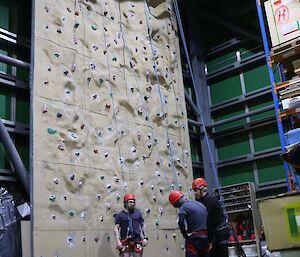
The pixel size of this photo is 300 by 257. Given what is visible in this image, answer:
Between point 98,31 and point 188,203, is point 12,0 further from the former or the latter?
point 188,203

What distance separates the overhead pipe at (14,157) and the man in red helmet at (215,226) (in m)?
2.60

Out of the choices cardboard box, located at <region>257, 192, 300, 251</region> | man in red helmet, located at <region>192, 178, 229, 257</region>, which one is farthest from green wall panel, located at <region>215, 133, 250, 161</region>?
cardboard box, located at <region>257, 192, 300, 251</region>

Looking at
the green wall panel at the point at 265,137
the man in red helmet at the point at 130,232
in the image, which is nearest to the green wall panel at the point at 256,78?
the green wall panel at the point at 265,137

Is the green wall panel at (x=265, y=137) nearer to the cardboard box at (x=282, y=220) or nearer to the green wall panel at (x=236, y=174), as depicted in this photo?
the green wall panel at (x=236, y=174)

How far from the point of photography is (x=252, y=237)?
907cm

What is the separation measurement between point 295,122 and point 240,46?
4067 mm

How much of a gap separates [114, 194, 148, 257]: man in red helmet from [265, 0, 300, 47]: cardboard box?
3.53 meters

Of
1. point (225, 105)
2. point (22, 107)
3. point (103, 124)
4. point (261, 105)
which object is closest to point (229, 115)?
point (225, 105)

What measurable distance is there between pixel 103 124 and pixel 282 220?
14.9 feet

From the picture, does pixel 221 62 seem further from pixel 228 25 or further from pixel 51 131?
pixel 51 131

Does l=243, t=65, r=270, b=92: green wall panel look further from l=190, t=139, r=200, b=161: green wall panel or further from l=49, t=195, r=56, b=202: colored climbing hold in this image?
l=49, t=195, r=56, b=202: colored climbing hold

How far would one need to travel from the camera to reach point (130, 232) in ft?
21.5

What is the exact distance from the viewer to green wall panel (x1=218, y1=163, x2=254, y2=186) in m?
10.1

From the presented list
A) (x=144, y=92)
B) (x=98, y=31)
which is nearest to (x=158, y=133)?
(x=144, y=92)
